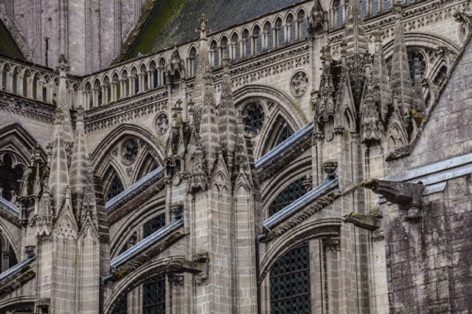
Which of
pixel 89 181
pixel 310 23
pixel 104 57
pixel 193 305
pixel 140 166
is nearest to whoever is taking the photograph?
pixel 193 305

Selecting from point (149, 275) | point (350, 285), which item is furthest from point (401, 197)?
point (149, 275)

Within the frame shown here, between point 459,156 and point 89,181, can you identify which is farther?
point 89,181

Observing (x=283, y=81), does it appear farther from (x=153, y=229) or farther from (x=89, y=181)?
(x=89, y=181)

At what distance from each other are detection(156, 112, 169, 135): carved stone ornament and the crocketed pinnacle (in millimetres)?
12799

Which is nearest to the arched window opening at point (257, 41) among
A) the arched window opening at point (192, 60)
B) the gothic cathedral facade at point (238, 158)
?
the gothic cathedral facade at point (238, 158)

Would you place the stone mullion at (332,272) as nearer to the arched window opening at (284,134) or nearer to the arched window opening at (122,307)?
the arched window opening at (284,134)

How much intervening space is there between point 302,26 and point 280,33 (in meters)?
0.74

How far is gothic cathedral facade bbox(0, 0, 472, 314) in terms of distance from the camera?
795 inches

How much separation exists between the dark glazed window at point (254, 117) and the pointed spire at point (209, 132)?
12107 mm

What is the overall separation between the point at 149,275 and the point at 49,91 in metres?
17.7

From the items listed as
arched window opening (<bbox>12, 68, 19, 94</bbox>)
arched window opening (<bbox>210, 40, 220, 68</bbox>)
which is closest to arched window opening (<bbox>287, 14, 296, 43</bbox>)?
arched window opening (<bbox>210, 40, 220, 68</bbox>)

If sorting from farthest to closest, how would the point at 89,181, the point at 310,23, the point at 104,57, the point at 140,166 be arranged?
1. the point at 104,57
2. the point at 140,166
3. the point at 310,23
4. the point at 89,181

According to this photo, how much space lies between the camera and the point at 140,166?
146 ft

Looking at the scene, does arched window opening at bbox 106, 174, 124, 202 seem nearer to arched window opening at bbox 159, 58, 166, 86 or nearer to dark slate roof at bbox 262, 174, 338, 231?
arched window opening at bbox 159, 58, 166, 86
